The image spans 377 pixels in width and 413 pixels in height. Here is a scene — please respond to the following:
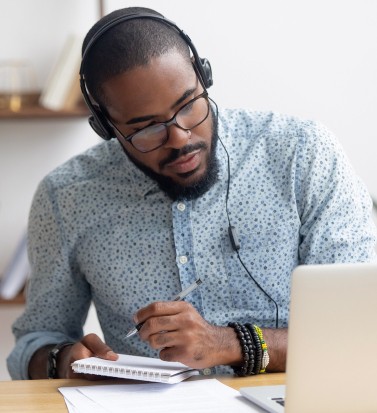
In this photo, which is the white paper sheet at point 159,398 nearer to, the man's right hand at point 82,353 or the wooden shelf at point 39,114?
the man's right hand at point 82,353

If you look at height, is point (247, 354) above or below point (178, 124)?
below

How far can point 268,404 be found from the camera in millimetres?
1257

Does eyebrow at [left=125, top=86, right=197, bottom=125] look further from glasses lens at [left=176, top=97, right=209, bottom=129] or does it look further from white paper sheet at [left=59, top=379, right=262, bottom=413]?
white paper sheet at [left=59, top=379, right=262, bottom=413]

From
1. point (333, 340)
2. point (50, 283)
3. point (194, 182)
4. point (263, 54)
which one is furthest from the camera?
point (263, 54)

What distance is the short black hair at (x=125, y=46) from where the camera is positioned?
1628 millimetres

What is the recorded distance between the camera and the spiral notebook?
4.55 feet

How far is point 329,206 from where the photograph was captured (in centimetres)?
170

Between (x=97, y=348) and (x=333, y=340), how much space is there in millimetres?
578

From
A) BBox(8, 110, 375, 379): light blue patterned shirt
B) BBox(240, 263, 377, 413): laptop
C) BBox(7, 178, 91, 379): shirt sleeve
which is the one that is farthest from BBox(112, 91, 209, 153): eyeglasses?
BBox(240, 263, 377, 413): laptop

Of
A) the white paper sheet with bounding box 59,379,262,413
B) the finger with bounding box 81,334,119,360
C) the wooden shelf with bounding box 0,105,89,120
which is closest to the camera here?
the white paper sheet with bounding box 59,379,262,413

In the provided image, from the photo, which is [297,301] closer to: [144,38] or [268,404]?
[268,404]

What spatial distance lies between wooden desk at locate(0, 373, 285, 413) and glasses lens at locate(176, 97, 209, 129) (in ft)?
1.52

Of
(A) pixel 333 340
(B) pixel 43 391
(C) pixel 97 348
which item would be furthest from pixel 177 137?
(A) pixel 333 340

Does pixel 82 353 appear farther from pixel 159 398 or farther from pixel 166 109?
pixel 166 109
